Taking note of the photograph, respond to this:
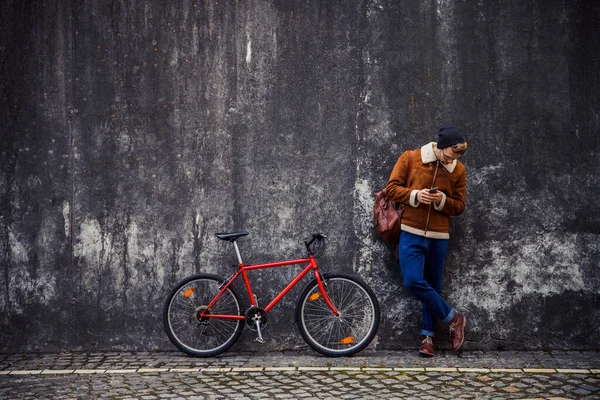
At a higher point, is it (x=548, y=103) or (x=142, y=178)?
(x=548, y=103)

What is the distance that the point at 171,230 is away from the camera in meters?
→ 8.09

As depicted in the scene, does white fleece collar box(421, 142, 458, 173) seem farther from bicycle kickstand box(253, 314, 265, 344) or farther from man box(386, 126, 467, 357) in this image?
bicycle kickstand box(253, 314, 265, 344)

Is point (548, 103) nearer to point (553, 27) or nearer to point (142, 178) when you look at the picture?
point (553, 27)

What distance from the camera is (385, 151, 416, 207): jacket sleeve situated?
752cm

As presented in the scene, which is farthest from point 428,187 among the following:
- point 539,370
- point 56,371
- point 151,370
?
point 56,371

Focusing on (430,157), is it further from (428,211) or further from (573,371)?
(573,371)

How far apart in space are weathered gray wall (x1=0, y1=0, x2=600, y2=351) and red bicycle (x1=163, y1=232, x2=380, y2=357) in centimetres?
27

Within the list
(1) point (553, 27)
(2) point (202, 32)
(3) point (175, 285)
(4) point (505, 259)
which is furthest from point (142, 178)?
(1) point (553, 27)

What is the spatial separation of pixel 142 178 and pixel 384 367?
3.27 m

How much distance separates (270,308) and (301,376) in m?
1.11

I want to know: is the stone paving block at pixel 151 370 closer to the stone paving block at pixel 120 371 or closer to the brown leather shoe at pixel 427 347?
the stone paving block at pixel 120 371

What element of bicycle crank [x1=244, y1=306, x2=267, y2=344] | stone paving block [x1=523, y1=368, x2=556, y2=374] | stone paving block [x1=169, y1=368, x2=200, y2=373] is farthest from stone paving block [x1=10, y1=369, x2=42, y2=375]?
stone paving block [x1=523, y1=368, x2=556, y2=374]

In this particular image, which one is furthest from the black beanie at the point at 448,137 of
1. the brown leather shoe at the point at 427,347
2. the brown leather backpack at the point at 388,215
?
the brown leather shoe at the point at 427,347

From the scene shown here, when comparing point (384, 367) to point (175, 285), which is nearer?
point (384, 367)
